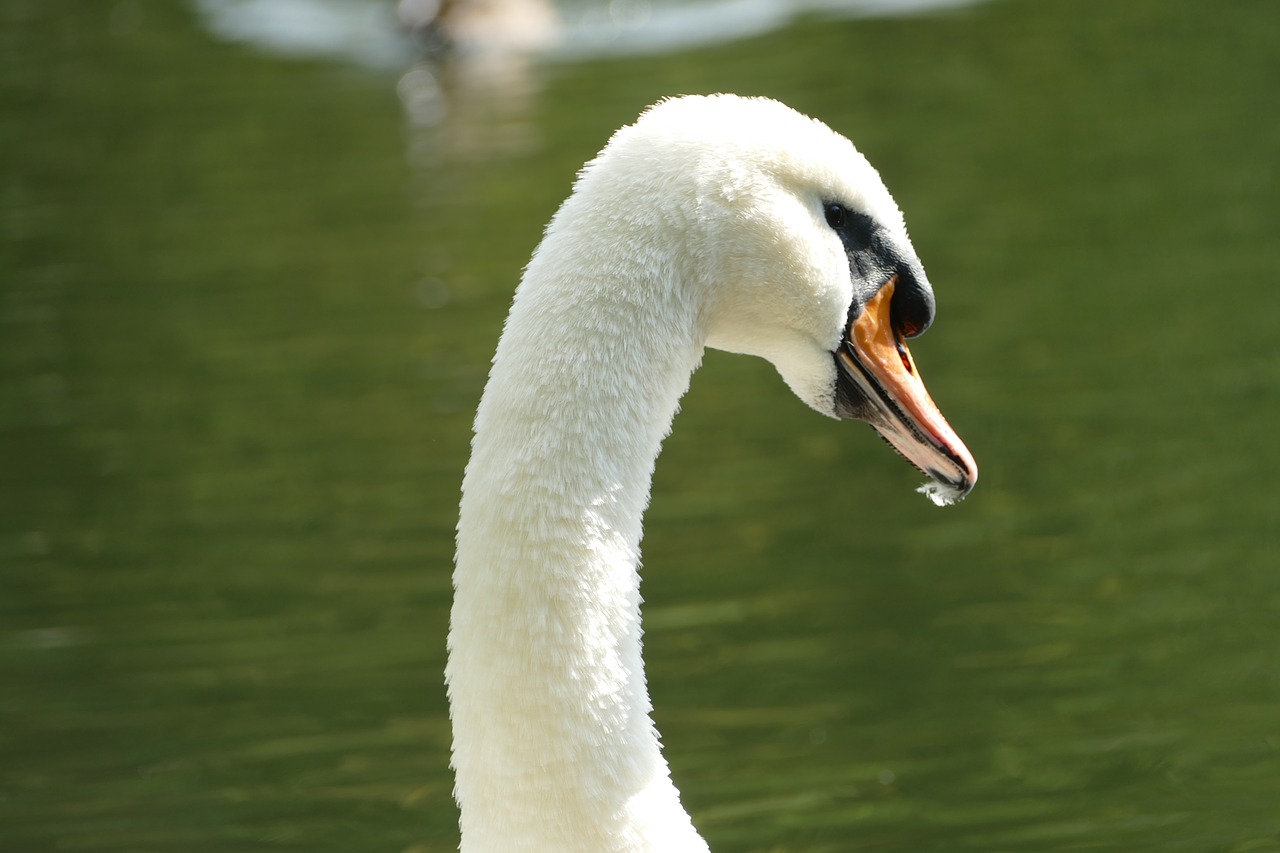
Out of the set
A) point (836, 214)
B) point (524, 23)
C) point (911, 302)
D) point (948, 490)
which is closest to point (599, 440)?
point (836, 214)

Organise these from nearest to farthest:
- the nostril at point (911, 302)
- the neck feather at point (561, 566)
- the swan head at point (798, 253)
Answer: the neck feather at point (561, 566), the swan head at point (798, 253), the nostril at point (911, 302)

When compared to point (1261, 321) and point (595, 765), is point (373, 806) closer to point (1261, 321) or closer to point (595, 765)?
point (595, 765)

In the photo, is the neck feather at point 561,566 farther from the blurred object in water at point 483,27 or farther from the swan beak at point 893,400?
the blurred object in water at point 483,27

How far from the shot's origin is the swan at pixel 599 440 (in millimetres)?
3404

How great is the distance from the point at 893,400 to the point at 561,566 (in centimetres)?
83

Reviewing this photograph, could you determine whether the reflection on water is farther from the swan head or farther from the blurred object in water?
the swan head

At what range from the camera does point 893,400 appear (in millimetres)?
3902

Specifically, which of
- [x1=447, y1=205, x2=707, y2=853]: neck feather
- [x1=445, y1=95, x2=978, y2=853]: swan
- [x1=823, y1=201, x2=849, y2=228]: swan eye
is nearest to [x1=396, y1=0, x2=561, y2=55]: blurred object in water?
[x1=823, y1=201, x2=849, y2=228]: swan eye

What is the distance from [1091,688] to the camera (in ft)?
23.1

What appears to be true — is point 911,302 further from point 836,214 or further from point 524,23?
point 524,23

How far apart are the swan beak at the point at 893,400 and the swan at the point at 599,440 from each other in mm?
220

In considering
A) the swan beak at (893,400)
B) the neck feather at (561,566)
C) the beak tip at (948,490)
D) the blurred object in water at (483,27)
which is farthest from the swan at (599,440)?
the blurred object in water at (483,27)

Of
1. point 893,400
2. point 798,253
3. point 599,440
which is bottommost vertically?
point 599,440

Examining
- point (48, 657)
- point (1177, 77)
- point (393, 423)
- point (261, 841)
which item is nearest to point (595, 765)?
point (261, 841)
